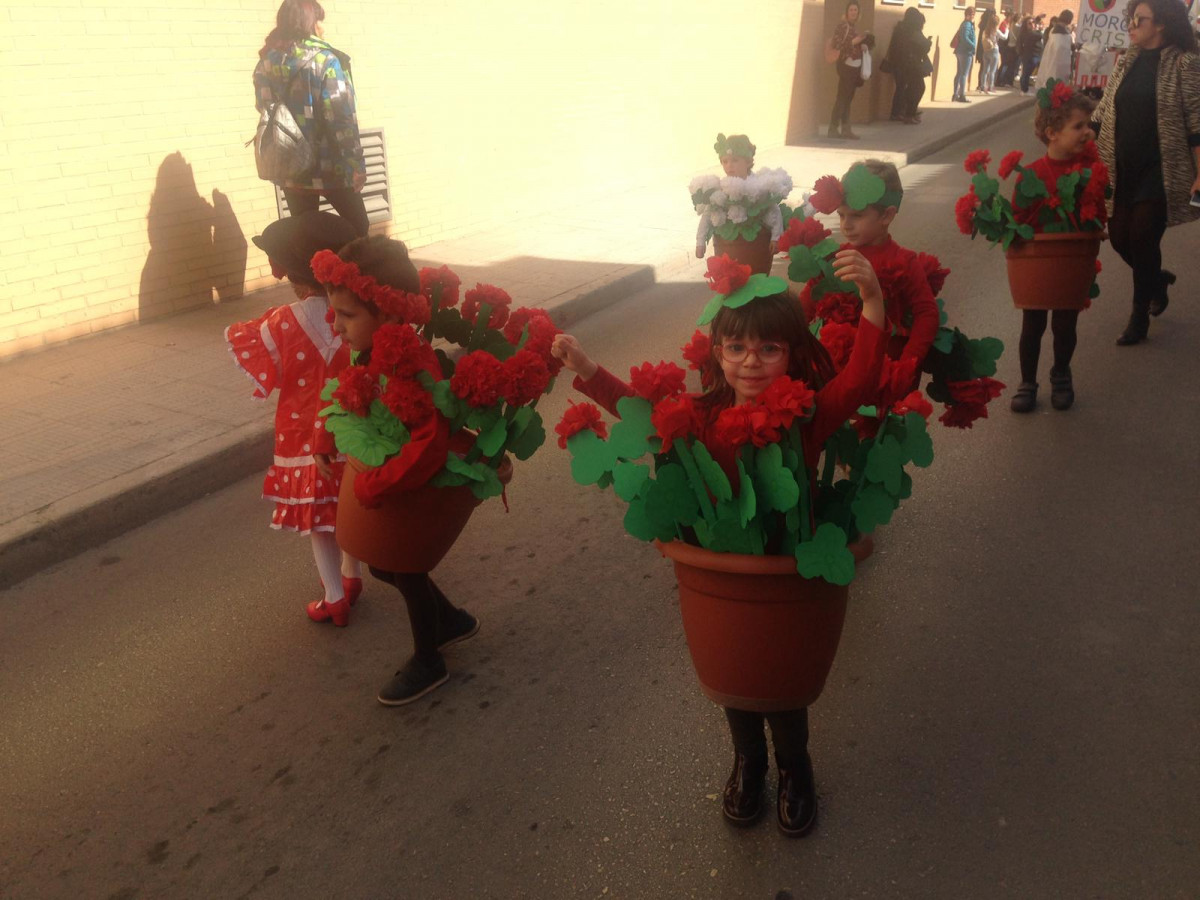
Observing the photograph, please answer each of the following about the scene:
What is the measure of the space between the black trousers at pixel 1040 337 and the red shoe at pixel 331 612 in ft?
12.3

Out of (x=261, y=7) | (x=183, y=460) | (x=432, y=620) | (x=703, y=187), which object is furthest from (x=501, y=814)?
(x=261, y=7)

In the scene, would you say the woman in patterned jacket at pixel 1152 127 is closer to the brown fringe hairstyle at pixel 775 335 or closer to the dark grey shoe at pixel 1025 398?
the dark grey shoe at pixel 1025 398

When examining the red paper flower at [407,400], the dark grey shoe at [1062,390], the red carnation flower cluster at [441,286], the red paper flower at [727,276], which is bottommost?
the dark grey shoe at [1062,390]

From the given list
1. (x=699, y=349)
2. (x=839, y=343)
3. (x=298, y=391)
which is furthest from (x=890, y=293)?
(x=298, y=391)

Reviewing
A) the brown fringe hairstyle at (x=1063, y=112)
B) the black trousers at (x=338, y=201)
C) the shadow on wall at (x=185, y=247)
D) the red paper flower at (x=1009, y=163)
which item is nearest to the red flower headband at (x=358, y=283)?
the red paper flower at (x=1009, y=163)

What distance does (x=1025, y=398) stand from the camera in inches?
231

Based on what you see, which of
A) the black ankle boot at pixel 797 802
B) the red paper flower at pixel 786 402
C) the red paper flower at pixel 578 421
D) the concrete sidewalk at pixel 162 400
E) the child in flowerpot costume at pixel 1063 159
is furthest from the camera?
the child in flowerpot costume at pixel 1063 159

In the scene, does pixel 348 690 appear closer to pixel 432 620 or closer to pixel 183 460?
pixel 432 620

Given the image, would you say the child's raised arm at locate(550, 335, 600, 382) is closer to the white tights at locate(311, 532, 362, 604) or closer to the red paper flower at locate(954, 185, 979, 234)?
the white tights at locate(311, 532, 362, 604)

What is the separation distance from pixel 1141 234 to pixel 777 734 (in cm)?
492

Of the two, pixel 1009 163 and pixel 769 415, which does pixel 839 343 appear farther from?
pixel 1009 163

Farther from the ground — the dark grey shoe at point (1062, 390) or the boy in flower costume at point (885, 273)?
the boy in flower costume at point (885, 273)

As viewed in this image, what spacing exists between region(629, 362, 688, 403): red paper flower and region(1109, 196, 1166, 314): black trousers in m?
4.88

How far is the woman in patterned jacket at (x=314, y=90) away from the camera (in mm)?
7355
